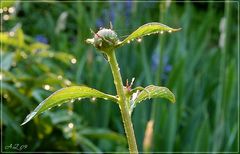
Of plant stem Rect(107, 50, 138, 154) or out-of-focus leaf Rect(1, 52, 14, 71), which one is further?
out-of-focus leaf Rect(1, 52, 14, 71)

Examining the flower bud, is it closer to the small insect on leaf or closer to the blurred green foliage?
the small insect on leaf

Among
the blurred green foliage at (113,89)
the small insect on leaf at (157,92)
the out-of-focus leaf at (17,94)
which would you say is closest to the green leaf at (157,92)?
the small insect on leaf at (157,92)

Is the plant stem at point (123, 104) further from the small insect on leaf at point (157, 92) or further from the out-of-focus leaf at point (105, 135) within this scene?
the out-of-focus leaf at point (105, 135)

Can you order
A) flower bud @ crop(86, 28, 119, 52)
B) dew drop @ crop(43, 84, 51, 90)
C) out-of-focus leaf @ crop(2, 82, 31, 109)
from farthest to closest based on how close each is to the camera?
dew drop @ crop(43, 84, 51, 90)
out-of-focus leaf @ crop(2, 82, 31, 109)
flower bud @ crop(86, 28, 119, 52)

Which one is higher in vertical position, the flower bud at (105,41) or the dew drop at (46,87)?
the flower bud at (105,41)

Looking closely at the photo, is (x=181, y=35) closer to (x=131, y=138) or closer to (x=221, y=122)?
(x=221, y=122)

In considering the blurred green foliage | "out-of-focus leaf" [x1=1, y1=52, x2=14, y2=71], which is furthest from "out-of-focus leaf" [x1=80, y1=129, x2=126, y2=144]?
"out-of-focus leaf" [x1=1, y1=52, x2=14, y2=71]

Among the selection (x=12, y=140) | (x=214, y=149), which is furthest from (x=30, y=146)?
(x=214, y=149)

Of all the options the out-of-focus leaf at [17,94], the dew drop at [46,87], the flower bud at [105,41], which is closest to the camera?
the flower bud at [105,41]
